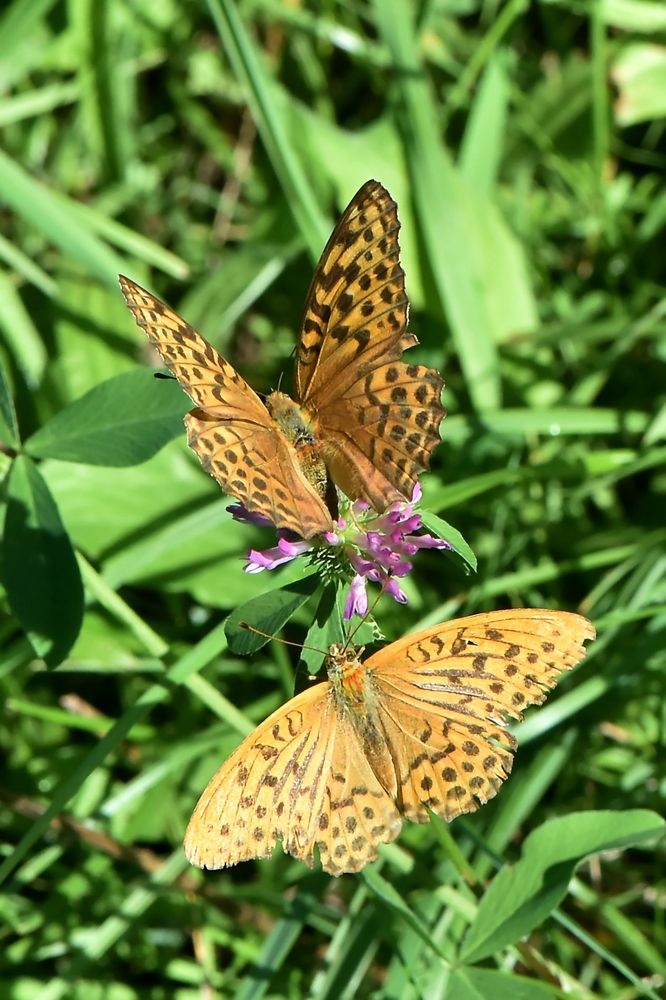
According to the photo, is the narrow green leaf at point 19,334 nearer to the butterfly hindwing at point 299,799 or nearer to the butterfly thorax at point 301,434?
the butterfly thorax at point 301,434

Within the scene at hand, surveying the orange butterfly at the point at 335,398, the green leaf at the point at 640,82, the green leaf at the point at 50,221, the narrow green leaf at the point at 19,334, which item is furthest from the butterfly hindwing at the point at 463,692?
the green leaf at the point at 640,82

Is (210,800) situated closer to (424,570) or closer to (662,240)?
(424,570)

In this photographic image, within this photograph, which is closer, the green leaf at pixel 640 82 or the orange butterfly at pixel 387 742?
the orange butterfly at pixel 387 742

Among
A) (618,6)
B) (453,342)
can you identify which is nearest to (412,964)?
(453,342)

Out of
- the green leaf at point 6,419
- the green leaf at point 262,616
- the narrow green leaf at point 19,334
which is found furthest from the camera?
the narrow green leaf at point 19,334

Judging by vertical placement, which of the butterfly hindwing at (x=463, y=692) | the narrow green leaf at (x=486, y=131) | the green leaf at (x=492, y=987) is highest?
the narrow green leaf at (x=486, y=131)

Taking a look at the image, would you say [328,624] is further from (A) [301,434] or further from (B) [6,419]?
(B) [6,419]

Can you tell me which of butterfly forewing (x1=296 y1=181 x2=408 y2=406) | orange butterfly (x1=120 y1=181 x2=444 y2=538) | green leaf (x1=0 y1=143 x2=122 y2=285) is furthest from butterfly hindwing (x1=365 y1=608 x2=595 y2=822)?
green leaf (x1=0 y1=143 x2=122 y2=285)

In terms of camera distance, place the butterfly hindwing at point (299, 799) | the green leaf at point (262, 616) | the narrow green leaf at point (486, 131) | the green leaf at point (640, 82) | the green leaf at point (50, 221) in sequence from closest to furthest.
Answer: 1. the butterfly hindwing at point (299, 799)
2. the green leaf at point (262, 616)
3. the green leaf at point (50, 221)
4. the narrow green leaf at point (486, 131)
5. the green leaf at point (640, 82)
